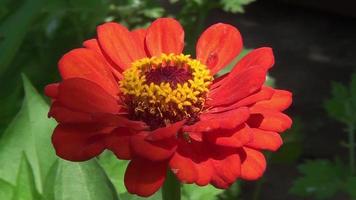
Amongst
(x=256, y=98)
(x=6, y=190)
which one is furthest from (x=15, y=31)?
(x=256, y=98)

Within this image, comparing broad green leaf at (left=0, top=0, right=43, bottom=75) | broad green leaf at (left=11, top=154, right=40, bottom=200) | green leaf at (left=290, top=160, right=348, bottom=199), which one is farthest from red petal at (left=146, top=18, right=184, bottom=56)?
green leaf at (left=290, top=160, right=348, bottom=199)

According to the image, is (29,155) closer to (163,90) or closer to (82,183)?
(82,183)

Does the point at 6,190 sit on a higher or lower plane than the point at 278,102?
lower

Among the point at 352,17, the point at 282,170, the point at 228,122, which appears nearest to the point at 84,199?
the point at 228,122

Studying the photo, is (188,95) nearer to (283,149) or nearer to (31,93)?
(31,93)

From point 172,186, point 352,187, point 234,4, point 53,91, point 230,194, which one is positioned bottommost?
point 230,194

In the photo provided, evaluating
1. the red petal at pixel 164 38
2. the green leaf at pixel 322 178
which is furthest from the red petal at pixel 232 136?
the green leaf at pixel 322 178
